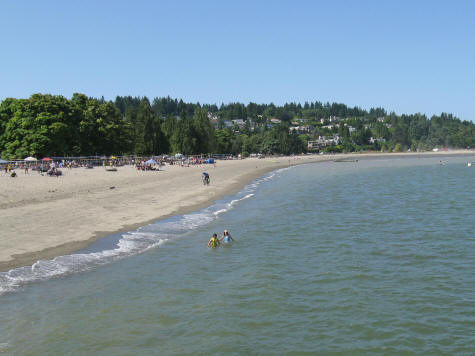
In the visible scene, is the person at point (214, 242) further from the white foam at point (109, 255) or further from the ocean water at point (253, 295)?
the white foam at point (109, 255)

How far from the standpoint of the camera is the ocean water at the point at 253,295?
10859 millimetres

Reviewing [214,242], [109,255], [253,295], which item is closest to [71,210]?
[109,255]

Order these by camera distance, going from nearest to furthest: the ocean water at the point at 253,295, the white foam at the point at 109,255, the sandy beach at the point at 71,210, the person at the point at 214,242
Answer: the ocean water at the point at 253,295
the white foam at the point at 109,255
the sandy beach at the point at 71,210
the person at the point at 214,242

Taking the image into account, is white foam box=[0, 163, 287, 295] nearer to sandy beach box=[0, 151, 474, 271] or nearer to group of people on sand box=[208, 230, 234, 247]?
sandy beach box=[0, 151, 474, 271]

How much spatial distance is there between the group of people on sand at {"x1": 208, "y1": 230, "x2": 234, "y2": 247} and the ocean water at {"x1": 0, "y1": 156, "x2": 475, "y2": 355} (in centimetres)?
50

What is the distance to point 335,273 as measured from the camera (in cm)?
1617

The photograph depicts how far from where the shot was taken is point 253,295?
14078 mm

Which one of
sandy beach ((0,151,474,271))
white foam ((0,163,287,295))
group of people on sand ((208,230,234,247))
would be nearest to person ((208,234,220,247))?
group of people on sand ((208,230,234,247))

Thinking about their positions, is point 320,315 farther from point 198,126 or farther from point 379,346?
point 198,126

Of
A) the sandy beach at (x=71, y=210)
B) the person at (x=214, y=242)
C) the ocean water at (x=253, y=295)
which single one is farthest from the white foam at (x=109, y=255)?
the person at (x=214, y=242)

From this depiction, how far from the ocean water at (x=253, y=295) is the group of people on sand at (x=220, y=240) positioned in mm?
496

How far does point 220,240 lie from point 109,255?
18.2 feet

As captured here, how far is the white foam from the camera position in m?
15.2

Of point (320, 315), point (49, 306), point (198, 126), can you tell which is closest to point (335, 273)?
point (320, 315)
